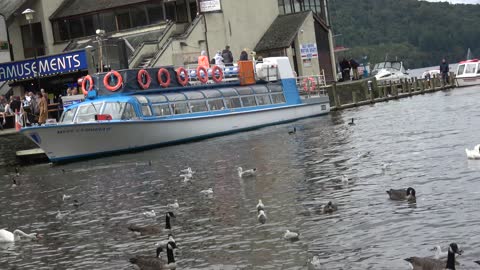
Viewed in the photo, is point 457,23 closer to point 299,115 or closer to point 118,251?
point 299,115

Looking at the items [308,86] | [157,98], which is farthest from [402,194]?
[308,86]

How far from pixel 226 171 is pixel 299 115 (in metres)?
23.3

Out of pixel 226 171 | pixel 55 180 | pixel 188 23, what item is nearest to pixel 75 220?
pixel 226 171

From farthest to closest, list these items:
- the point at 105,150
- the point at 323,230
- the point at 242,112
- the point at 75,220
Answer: the point at 242,112 < the point at 105,150 < the point at 75,220 < the point at 323,230

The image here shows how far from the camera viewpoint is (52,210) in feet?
74.9

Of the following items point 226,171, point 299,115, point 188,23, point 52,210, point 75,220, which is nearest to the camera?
point 75,220

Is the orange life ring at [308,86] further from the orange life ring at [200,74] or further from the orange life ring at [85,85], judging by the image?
the orange life ring at [85,85]

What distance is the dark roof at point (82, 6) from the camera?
61906mm

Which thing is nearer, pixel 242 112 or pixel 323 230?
pixel 323 230

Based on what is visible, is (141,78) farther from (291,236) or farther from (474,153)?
(291,236)

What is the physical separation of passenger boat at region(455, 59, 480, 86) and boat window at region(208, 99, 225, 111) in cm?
2992

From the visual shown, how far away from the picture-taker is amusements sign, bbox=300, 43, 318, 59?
217 ft

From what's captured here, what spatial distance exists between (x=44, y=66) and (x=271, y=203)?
35.9 meters

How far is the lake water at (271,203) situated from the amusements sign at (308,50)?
3094 cm
